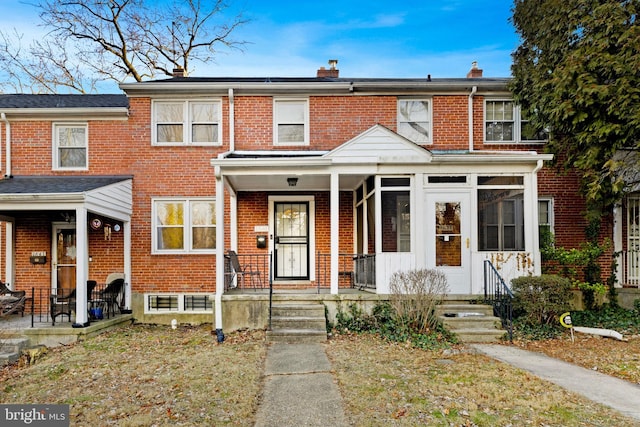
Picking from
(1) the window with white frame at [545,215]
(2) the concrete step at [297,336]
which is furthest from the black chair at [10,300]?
(1) the window with white frame at [545,215]

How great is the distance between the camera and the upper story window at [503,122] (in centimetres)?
1200

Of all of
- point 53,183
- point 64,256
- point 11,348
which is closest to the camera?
point 11,348

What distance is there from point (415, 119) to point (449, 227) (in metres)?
3.67

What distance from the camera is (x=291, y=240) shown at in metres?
12.0

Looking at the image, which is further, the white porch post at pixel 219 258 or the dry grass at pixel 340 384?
the white porch post at pixel 219 258

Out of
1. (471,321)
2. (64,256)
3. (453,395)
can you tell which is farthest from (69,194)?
(471,321)

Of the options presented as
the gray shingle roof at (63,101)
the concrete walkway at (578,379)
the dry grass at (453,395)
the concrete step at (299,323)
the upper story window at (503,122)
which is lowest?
the concrete walkway at (578,379)

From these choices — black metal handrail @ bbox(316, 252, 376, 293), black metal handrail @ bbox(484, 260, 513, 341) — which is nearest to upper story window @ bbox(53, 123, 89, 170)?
black metal handrail @ bbox(316, 252, 376, 293)

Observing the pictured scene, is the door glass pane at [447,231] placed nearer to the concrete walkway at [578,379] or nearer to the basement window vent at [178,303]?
the concrete walkway at [578,379]

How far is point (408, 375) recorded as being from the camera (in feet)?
19.9

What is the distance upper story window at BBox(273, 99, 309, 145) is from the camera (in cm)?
1193

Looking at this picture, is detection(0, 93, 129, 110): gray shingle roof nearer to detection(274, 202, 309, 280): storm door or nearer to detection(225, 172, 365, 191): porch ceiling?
detection(225, 172, 365, 191): porch ceiling

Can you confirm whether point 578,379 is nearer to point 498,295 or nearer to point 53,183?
point 498,295

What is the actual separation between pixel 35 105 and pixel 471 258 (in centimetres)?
1155
